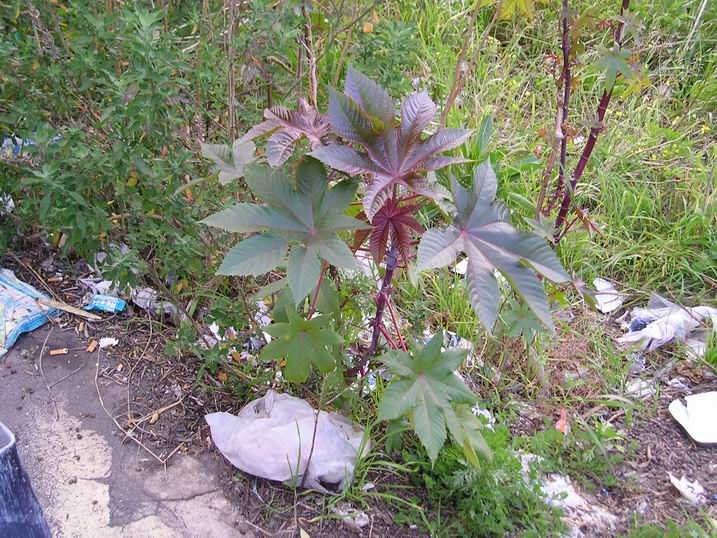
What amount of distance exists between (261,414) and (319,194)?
Answer: 2.89ft

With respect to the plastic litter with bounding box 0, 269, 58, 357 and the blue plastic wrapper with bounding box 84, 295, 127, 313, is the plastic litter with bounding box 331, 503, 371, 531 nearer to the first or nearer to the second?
the blue plastic wrapper with bounding box 84, 295, 127, 313

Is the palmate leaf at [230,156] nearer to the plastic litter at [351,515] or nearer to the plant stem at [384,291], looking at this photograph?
the plant stem at [384,291]

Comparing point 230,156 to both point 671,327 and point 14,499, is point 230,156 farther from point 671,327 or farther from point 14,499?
point 671,327

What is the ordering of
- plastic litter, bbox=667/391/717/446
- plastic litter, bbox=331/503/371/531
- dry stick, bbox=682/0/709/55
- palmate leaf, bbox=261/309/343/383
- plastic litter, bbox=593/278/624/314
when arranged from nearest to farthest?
1. palmate leaf, bbox=261/309/343/383
2. plastic litter, bbox=331/503/371/531
3. plastic litter, bbox=667/391/717/446
4. plastic litter, bbox=593/278/624/314
5. dry stick, bbox=682/0/709/55

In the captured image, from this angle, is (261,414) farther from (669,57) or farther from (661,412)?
(669,57)

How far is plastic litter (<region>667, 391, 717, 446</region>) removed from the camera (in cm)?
227

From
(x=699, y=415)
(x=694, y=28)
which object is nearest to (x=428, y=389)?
(x=699, y=415)

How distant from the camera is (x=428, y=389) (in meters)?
1.61

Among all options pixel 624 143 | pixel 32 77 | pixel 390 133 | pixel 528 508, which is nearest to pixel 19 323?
pixel 32 77

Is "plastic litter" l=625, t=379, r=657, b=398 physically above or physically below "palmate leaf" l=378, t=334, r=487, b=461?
below

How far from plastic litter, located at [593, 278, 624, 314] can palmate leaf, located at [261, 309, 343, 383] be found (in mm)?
1591

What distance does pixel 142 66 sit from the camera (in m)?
1.70

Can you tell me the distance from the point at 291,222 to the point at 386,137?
0.99ft

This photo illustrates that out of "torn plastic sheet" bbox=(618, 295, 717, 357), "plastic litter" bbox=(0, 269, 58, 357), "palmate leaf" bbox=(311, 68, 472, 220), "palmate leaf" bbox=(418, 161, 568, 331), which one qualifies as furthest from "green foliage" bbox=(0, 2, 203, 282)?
"torn plastic sheet" bbox=(618, 295, 717, 357)
